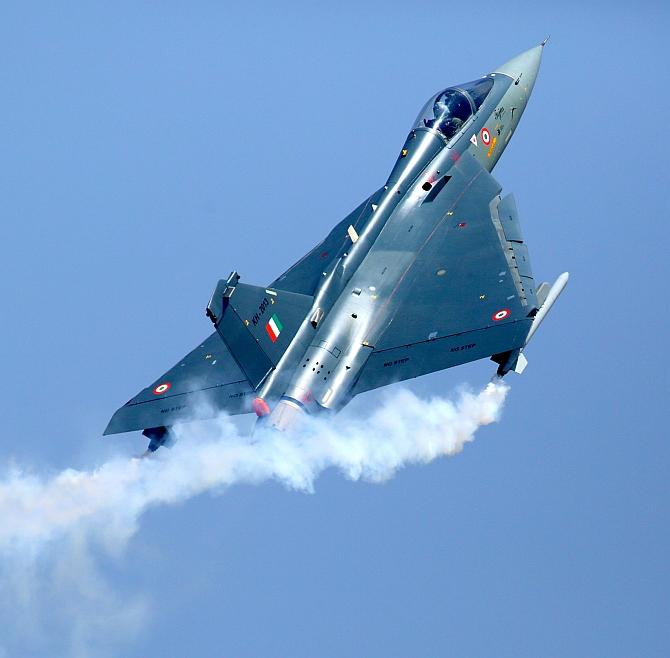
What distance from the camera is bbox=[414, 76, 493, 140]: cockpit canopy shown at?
48.2 meters

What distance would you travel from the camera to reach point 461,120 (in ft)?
160

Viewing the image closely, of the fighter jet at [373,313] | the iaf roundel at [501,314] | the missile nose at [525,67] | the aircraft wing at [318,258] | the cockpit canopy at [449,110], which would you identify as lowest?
the iaf roundel at [501,314]

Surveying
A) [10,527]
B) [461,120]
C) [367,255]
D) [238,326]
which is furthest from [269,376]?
[461,120]

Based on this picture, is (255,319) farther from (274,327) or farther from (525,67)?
(525,67)

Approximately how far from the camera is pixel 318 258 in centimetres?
4653

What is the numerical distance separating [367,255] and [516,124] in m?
9.72

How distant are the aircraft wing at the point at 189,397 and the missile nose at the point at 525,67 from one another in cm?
1438

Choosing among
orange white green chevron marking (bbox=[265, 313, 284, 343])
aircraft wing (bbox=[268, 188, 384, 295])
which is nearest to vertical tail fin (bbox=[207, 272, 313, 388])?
orange white green chevron marking (bbox=[265, 313, 284, 343])

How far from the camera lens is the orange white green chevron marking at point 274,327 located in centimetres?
4281

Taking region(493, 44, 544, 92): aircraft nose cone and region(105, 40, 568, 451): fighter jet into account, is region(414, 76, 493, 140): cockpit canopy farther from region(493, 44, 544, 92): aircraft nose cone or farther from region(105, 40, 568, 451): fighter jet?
region(493, 44, 544, 92): aircraft nose cone

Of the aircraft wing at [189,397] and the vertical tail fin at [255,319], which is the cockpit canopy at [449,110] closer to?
the vertical tail fin at [255,319]

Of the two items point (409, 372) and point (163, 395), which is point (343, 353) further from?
point (163, 395)

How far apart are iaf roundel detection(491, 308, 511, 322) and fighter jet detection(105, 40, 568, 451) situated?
4cm

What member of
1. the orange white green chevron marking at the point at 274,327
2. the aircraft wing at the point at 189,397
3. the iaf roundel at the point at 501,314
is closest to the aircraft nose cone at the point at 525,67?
the iaf roundel at the point at 501,314
